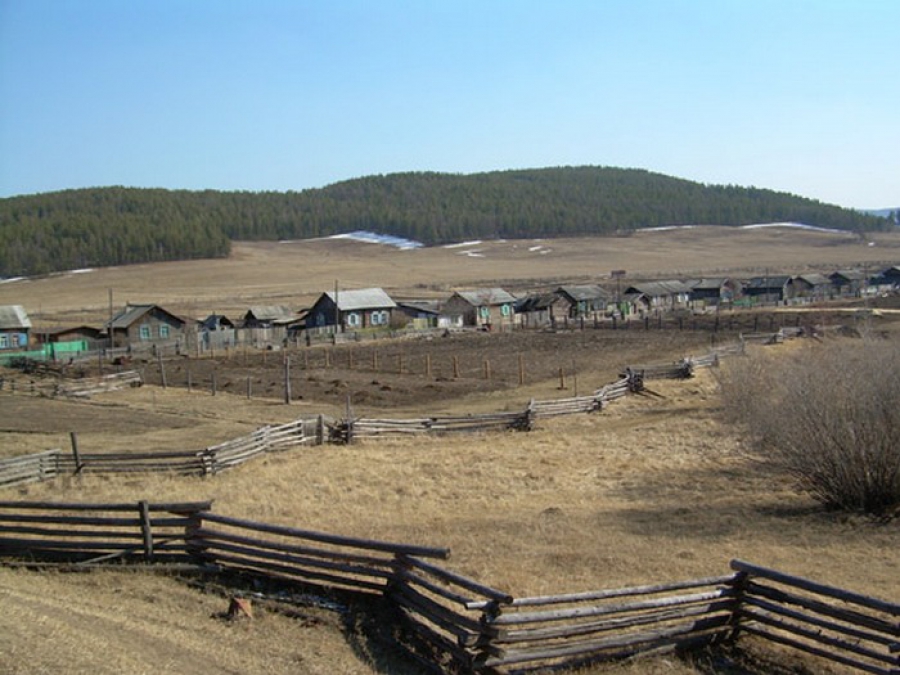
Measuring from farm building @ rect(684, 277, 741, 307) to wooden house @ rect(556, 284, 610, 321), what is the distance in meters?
14.4

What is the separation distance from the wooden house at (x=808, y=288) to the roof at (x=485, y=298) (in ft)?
125

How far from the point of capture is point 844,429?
1756 centimetres

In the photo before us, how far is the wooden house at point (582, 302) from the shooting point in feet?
291

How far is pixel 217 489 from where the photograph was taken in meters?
→ 20.2

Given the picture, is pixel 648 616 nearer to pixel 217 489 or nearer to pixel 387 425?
pixel 217 489

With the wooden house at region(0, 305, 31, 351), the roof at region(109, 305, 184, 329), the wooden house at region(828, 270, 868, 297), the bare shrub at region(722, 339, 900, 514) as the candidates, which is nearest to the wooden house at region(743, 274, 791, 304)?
the wooden house at region(828, 270, 868, 297)

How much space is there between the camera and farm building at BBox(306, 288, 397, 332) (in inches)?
3066

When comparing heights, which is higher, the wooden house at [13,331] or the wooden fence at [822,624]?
the wooden house at [13,331]

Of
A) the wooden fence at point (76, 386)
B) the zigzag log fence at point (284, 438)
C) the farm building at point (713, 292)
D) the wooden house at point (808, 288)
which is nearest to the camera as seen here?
the zigzag log fence at point (284, 438)

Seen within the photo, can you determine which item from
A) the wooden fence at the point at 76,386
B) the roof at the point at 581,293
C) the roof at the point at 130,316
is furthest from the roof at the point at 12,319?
the roof at the point at 581,293

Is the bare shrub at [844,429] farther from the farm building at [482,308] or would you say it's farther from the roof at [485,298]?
the roof at [485,298]

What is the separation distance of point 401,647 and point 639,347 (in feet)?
158

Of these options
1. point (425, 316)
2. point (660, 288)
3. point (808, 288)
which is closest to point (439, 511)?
point (425, 316)

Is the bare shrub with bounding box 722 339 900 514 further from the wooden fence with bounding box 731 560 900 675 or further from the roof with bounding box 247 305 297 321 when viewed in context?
the roof with bounding box 247 305 297 321
